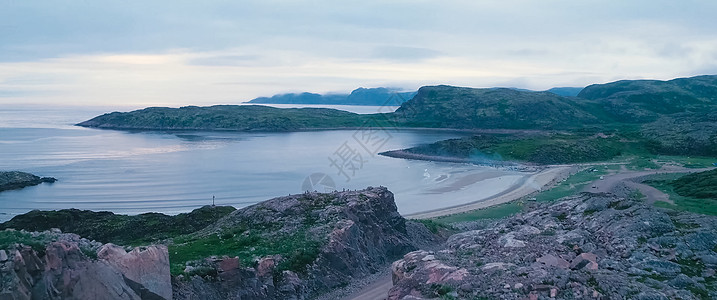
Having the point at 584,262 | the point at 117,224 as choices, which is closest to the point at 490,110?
the point at 117,224

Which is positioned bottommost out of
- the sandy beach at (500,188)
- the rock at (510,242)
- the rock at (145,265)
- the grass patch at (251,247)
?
the sandy beach at (500,188)

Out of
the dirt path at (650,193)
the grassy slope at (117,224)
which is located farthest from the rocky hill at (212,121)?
the grassy slope at (117,224)

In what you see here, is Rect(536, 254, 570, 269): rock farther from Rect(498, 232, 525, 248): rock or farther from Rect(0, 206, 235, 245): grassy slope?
Rect(0, 206, 235, 245): grassy slope

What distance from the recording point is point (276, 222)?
28578 millimetres

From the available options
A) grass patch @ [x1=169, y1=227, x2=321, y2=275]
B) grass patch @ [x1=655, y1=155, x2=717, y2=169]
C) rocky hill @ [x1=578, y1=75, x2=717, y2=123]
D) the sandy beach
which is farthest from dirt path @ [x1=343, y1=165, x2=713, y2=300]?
rocky hill @ [x1=578, y1=75, x2=717, y2=123]

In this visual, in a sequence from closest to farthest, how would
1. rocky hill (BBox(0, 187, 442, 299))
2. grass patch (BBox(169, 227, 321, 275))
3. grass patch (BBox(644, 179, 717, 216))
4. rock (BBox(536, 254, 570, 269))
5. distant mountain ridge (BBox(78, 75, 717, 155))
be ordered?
rocky hill (BBox(0, 187, 442, 299)) < rock (BBox(536, 254, 570, 269)) < grass patch (BBox(169, 227, 321, 275)) < grass patch (BBox(644, 179, 717, 216)) < distant mountain ridge (BBox(78, 75, 717, 155))

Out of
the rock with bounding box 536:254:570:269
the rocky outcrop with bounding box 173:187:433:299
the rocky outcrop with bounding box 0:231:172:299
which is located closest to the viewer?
the rocky outcrop with bounding box 0:231:172:299

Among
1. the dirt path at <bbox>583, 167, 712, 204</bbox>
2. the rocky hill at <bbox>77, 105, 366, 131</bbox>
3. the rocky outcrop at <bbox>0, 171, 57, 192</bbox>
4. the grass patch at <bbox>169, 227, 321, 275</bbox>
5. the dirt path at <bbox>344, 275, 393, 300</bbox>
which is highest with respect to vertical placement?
the rocky hill at <bbox>77, 105, 366, 131</bbox>

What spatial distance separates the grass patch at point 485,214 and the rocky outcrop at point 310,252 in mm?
10595

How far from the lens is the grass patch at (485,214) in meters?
46.5

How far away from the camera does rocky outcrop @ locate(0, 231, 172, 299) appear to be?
14.6 m

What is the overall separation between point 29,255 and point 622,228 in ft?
71.6

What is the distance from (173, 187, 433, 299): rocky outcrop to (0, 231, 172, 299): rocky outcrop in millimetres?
1750

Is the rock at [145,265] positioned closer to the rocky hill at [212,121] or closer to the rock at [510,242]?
the rock at [510,242]
